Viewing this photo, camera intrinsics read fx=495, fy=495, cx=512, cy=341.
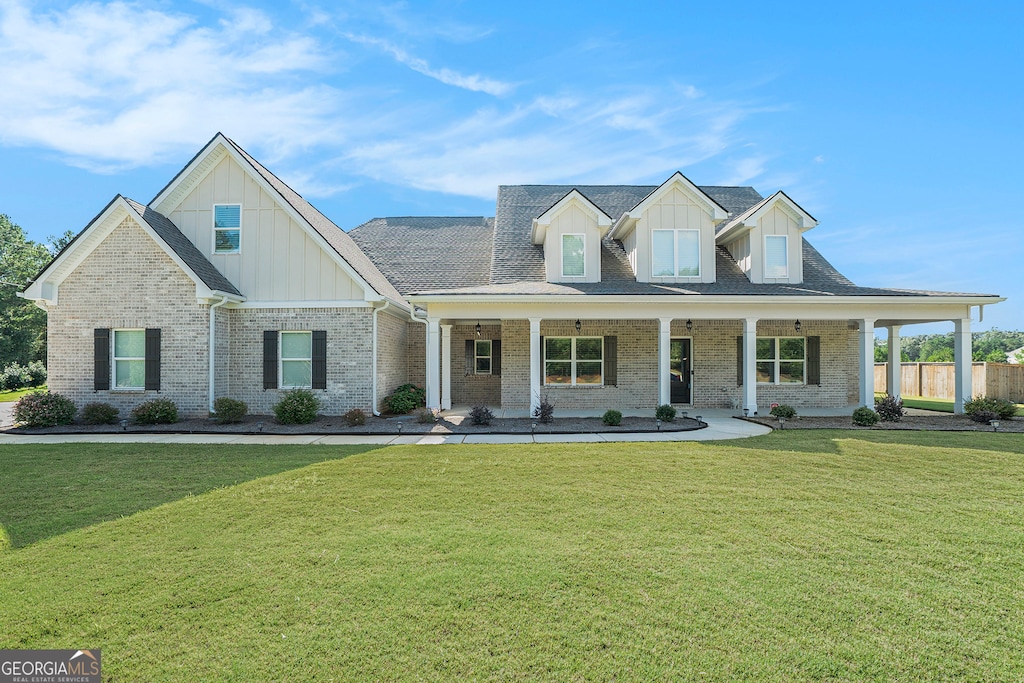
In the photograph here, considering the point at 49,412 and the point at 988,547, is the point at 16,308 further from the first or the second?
the point at 988,547

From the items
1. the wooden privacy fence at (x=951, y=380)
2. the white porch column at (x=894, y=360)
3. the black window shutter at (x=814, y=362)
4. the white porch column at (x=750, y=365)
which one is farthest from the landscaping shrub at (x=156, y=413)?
the wooden privacy fence at (x=951, y=380)

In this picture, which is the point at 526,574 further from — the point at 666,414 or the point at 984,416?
the point at 984,416

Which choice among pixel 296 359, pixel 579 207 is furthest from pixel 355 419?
pixel 579 207

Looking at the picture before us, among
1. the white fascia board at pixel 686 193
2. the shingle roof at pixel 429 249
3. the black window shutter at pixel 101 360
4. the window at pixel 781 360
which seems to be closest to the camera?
the black window shutter at pixel 101 360

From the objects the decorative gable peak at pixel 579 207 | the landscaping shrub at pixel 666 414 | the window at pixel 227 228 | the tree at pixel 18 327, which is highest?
the decorative gable peak at pixel 579 207

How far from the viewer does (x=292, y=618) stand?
11.0 ft

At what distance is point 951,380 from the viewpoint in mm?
21812

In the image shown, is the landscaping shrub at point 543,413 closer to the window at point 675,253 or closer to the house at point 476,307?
the house at point 476,307

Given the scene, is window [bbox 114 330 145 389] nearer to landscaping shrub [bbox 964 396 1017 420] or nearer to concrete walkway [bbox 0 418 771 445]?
concrete walkway [bbox 0 418 771 445]

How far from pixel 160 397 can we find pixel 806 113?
65.2ft

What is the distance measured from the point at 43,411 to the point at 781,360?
68.5 ft

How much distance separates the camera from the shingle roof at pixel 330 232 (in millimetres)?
14344

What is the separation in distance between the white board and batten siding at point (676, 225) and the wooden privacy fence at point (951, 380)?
8547 mm

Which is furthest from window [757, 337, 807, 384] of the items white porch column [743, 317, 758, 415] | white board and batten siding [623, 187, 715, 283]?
white board and batten siding [623, 187, 715, 283]
